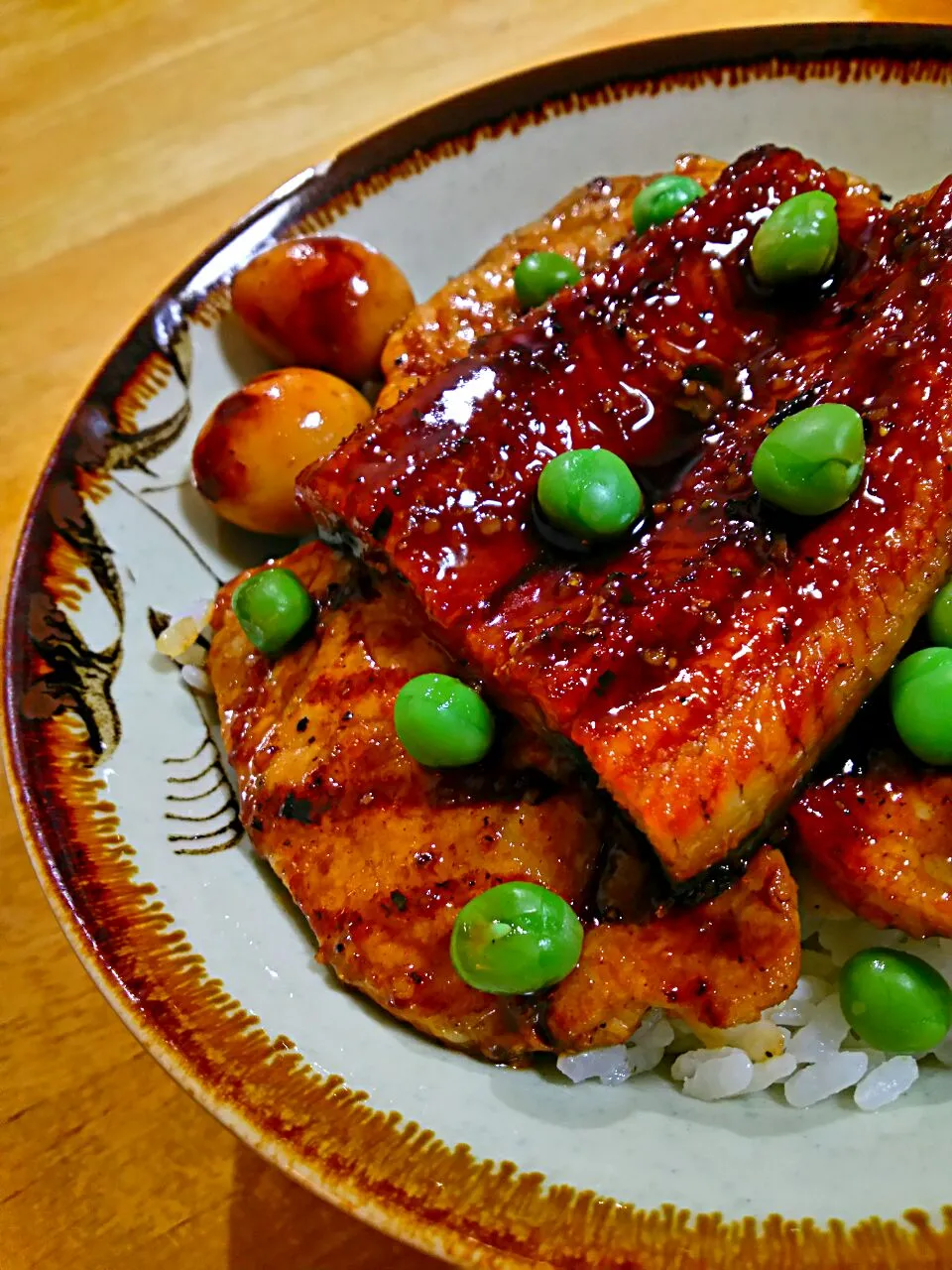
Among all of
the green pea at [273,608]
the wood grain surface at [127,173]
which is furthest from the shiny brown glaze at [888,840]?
the wood grain surface at [127,173]

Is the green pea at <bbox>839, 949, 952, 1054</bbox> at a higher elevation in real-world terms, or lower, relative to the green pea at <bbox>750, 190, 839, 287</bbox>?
lower

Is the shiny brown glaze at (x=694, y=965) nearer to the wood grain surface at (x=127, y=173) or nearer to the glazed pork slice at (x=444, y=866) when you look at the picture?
the glazed pork slice at (x=444, y=866)

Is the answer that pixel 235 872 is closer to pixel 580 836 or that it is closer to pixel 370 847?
pixel 370 847

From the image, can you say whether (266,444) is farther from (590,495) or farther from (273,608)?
(590,495)

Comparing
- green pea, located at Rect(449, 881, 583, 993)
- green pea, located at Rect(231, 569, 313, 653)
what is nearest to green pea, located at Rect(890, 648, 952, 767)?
green pea, located at Rect(449, 881, 583, 993)

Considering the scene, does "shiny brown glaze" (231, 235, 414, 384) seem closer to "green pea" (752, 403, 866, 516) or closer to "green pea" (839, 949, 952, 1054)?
"green pea" (752, 403, 866, 516)

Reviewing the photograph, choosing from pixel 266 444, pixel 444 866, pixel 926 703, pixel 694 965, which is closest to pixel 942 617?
pixel 926 703
